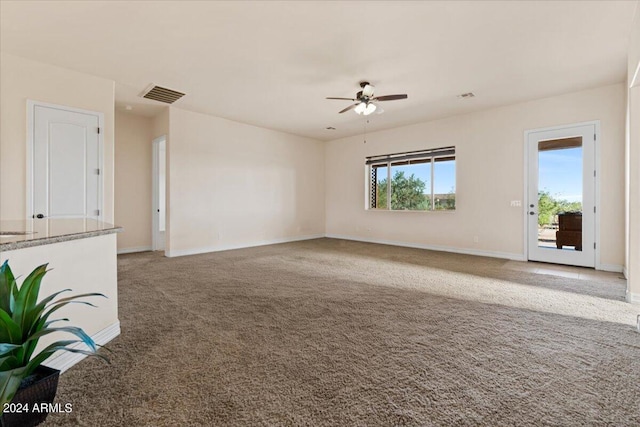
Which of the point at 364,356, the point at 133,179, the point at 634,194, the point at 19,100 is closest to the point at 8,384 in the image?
the point at 364,356

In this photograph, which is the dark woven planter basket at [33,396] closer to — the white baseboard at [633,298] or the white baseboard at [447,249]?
the white baseboard at [633,298]

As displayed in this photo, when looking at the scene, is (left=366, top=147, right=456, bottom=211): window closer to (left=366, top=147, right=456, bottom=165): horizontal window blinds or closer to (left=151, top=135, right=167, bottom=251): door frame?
(left=366, top=147, right=456, bottom=165): horizontal window blinds

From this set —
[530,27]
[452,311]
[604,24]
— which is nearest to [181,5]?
[530,27]

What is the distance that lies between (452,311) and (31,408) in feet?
10.1

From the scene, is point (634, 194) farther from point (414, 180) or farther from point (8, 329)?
point (8, 329)

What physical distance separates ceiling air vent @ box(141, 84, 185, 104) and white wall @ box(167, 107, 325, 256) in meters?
0.53

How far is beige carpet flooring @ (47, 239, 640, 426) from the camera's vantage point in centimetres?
155

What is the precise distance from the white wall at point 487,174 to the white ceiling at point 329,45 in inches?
15.7

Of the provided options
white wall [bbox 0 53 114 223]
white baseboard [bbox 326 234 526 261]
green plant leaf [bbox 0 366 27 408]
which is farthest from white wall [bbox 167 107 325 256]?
green plant leaf [bbox 0 366 27 408]

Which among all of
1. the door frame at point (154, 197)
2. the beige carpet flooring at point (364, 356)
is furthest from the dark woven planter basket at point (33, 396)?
the door frame at point (154, 197)

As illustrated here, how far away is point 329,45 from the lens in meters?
3.45

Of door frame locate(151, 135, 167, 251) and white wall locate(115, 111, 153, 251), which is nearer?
white wall locate(115, 111, 153, 251)

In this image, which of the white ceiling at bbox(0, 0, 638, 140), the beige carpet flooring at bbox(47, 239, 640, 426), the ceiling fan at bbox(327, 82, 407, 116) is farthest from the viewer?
the ceiling fan at bbox(327, 82, 407, 116)

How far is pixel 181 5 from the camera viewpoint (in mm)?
2773
